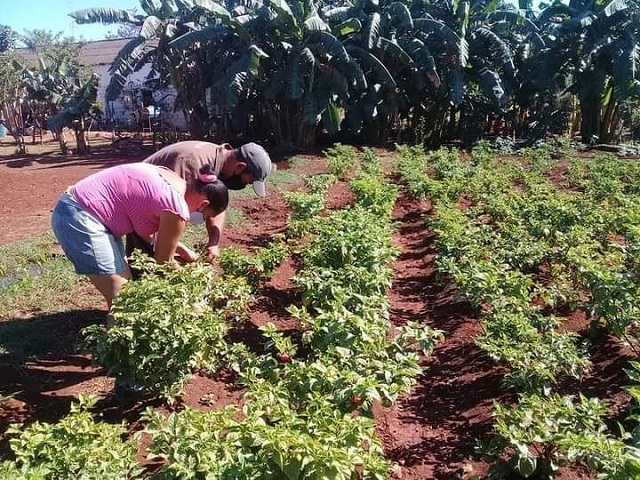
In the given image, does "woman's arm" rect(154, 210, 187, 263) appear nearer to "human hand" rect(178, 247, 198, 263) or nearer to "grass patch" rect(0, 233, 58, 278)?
"human hand" rect(178, 247, 198, 263)

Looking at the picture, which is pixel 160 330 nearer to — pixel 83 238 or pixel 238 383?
pixel 238 383

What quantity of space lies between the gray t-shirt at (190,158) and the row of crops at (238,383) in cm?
78

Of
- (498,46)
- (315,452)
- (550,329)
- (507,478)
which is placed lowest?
(507,478)

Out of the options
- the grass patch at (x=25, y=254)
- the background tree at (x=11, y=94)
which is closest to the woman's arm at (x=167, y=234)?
the grass patch at (x=25, y=254)

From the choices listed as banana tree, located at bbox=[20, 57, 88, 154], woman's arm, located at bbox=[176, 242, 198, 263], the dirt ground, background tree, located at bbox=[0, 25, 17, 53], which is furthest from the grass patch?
background tree, located at bbox=[0, 25, 17, 53]

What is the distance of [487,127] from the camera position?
23.1 m

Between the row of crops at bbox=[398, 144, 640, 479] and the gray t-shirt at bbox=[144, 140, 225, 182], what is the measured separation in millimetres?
2339

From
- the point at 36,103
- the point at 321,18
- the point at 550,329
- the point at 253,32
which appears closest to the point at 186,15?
the point at 253,32

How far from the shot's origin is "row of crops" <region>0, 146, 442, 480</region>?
7.98 ft

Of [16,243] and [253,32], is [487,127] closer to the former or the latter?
[253,32]

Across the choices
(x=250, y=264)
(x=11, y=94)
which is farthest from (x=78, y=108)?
(x=250, y=264)

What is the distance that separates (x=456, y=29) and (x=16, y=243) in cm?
1567

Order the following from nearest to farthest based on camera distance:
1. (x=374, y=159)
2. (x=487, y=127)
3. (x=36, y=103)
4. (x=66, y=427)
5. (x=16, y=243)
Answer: (x=66, y=427)
(x=16, y=243)
(x=374, y=159)
(x=36, y=103)
(x=487, y=127)

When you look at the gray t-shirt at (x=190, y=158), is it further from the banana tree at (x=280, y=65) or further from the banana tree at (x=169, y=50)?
the banana tree at (x=169, y=50)
